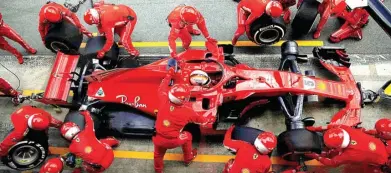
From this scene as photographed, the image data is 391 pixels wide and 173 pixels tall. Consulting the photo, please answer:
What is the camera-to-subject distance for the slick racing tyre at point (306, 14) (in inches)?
303

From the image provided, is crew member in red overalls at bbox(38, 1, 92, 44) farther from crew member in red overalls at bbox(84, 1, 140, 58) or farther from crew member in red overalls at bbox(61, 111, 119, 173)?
crew member in red overalls at bbox(61, 111, 119, 173)

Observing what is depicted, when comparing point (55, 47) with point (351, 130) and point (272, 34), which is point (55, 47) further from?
point (351, 130)

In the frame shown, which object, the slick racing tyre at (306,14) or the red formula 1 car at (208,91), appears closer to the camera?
the red formula 1 car at (208,91)

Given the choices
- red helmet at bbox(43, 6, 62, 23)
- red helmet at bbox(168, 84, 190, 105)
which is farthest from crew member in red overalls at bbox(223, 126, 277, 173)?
red helmet at bbox(43, 6, 62, 23)

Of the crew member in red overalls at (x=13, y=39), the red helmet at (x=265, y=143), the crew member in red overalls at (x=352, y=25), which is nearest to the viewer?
the red helmet at (x=265, y=143)

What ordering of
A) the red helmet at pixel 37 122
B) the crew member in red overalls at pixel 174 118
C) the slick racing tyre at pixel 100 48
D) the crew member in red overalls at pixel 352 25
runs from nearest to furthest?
1. the crew member in red overalls at pixel 174 118
2. the red helmet at pixel 37 122
3. the slick racing tyre at pixel 100 48
4. the crew member in red overalls at pixel 352 25

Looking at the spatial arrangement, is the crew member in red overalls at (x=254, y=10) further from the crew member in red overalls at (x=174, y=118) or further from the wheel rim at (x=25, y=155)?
the wheel rim at (x=25, y=155)

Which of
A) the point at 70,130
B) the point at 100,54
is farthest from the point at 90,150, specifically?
the point at 100,54

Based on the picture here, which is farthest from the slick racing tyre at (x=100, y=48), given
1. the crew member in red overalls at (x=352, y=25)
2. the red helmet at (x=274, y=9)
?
the crew member in red overalls at (x=352, y=25)

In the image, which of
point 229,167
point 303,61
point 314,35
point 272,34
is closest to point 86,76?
point 229,167

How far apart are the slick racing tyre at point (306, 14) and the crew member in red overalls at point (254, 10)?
725mm

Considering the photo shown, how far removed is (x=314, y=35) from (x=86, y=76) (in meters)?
4.38

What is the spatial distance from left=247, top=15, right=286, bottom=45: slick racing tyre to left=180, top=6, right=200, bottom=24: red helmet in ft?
3.72

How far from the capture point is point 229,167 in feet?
19.5
